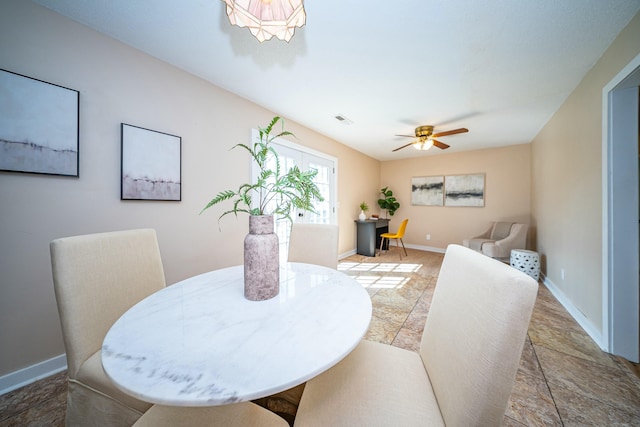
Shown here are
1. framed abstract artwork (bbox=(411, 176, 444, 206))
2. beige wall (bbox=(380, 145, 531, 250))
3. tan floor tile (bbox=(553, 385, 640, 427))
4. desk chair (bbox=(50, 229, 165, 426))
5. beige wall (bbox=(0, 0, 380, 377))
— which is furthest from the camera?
framed abstract artwork (bbox=(411, 176, 444, 206))

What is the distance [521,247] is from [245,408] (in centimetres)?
476

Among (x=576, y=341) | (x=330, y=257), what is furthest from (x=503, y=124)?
(x=330, y=257)

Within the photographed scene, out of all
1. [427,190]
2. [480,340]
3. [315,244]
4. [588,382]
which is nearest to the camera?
[480,340]

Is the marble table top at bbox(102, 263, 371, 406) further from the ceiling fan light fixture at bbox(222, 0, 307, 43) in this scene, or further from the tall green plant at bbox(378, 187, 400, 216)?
the tall green plant at bbox(378, 187, 400, 216)

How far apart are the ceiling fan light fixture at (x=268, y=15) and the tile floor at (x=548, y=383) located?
2187 millimetres

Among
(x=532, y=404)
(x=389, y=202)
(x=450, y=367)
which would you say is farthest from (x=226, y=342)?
(x=389, y=202)

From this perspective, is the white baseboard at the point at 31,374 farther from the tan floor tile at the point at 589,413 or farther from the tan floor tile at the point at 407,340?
the tan floor tile at the point at 589,413

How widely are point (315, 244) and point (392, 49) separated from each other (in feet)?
5.70

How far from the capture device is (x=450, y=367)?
0.68 meters

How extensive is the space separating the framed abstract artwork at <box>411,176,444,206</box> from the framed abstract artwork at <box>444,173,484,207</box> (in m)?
0.13

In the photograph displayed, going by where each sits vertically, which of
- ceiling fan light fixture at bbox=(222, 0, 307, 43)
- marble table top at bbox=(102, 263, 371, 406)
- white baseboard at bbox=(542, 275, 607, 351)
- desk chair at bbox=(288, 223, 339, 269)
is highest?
ceiling fan light fixture at bbox=(222, 0, 307, 43)

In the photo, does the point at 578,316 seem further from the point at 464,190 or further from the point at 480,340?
the point at 464,190

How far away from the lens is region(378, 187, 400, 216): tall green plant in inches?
215

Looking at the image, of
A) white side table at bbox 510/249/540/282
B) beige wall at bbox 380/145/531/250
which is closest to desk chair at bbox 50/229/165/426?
white side table at bbox 510/249/540/282
